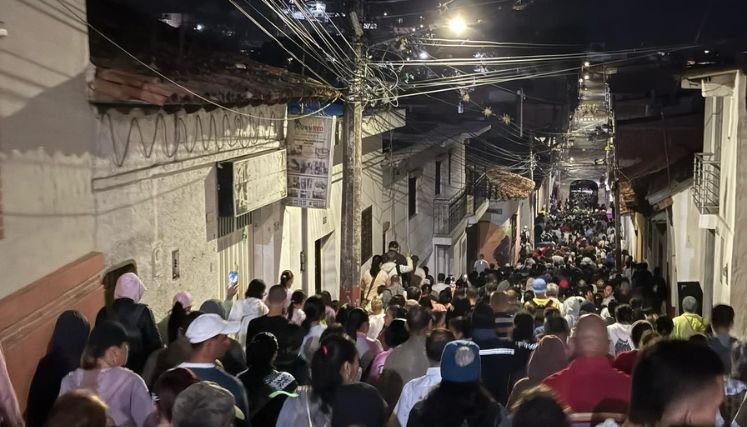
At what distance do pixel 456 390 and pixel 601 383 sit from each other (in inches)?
42.4

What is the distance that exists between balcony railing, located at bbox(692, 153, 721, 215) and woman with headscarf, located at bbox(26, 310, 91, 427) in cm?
1098

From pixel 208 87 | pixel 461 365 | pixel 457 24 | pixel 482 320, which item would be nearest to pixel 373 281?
pixel 457 24

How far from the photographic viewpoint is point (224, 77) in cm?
1183

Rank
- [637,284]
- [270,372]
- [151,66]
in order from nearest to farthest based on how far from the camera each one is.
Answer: [270,372] → [151,66] → [637,284]

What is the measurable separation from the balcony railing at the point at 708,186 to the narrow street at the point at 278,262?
5cm

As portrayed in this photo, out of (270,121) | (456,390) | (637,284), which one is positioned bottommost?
(637,284)

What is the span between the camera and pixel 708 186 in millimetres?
14773

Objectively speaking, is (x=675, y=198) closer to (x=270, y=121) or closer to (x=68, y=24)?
(x=270, y=121)

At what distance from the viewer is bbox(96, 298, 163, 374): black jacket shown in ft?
22.7

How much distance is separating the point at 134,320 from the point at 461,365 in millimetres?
3192

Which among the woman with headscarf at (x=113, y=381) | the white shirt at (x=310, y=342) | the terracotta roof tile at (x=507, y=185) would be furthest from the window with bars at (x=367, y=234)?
the woman with headscarf at (x=113, y=381)

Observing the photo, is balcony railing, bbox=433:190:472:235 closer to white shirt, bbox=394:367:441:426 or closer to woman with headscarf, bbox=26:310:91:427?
woman with headscarf, bbox=26:310:91:427

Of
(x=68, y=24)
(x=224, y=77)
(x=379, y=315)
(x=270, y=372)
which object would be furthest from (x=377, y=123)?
(x=270, y=372)

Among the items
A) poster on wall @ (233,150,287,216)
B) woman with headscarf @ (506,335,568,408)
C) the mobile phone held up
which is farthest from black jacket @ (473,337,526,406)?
the mobile phone held up
